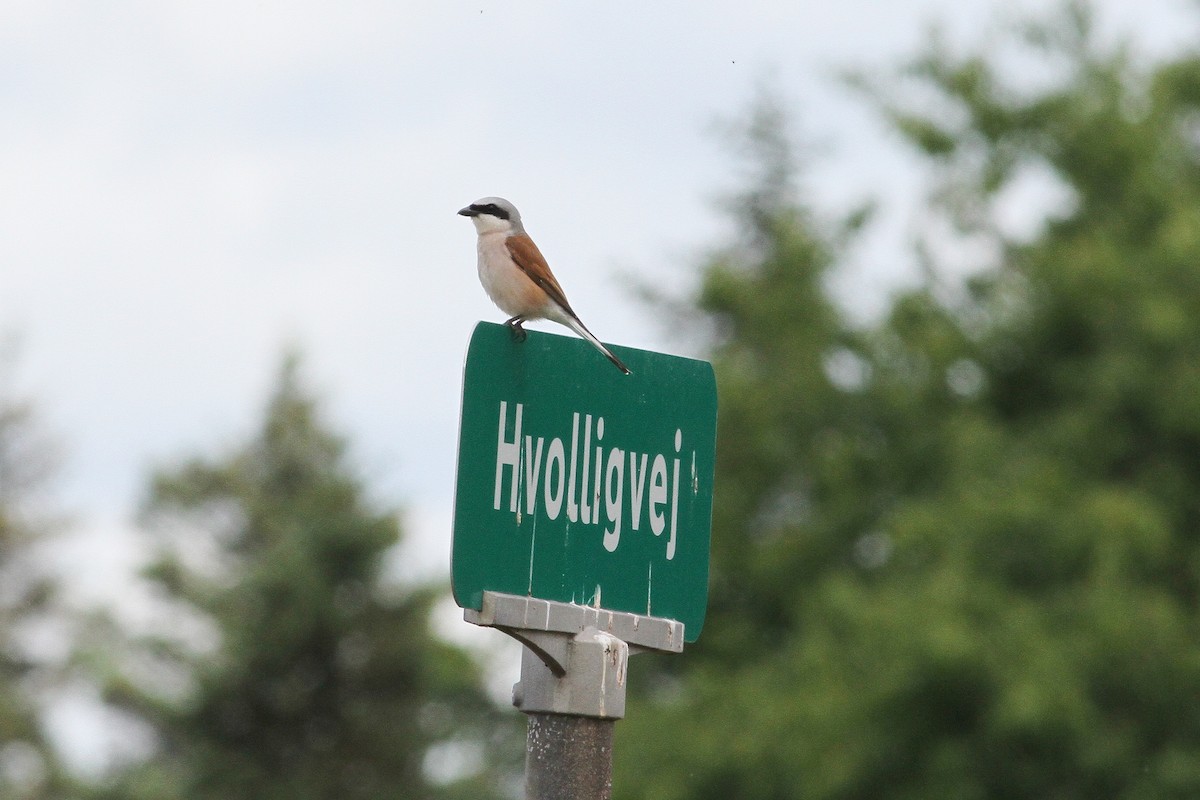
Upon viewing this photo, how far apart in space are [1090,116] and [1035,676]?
6.97 meters

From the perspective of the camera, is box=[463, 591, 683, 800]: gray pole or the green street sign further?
the green street sign

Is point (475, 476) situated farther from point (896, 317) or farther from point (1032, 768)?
point (896, 317)

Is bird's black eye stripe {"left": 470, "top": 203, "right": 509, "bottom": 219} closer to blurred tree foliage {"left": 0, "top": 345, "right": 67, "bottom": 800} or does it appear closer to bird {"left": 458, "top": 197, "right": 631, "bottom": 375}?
bird {"left": 458, "top": 197, "right": 631, "bottom": 375}

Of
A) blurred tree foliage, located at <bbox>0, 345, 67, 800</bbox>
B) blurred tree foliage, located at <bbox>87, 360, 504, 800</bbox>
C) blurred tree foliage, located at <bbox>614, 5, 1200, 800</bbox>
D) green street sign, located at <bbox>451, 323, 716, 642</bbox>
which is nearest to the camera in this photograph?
green street sign, located at <bbox>451, 323, 716, 642</bbox>

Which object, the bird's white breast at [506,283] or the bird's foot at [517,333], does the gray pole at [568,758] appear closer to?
the bird's foot at [517,333]

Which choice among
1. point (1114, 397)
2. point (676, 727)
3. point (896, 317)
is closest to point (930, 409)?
point (896, 317)

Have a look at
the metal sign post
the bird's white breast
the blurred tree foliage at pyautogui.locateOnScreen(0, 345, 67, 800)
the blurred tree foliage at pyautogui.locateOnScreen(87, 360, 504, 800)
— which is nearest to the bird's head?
the bird's white breast

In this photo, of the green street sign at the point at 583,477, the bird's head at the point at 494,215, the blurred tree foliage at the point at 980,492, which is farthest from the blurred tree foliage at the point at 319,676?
the green street sign at the point at 583,477

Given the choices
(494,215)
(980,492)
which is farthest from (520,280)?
(980,492)

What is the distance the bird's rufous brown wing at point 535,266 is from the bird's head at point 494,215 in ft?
0.53

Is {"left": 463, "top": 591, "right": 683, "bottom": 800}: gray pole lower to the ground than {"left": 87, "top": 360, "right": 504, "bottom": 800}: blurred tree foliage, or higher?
lower

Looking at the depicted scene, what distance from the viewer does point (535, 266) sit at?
4.47 meters

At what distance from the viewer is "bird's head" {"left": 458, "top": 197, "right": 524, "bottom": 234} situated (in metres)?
4.87

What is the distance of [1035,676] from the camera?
1401 centimetres
